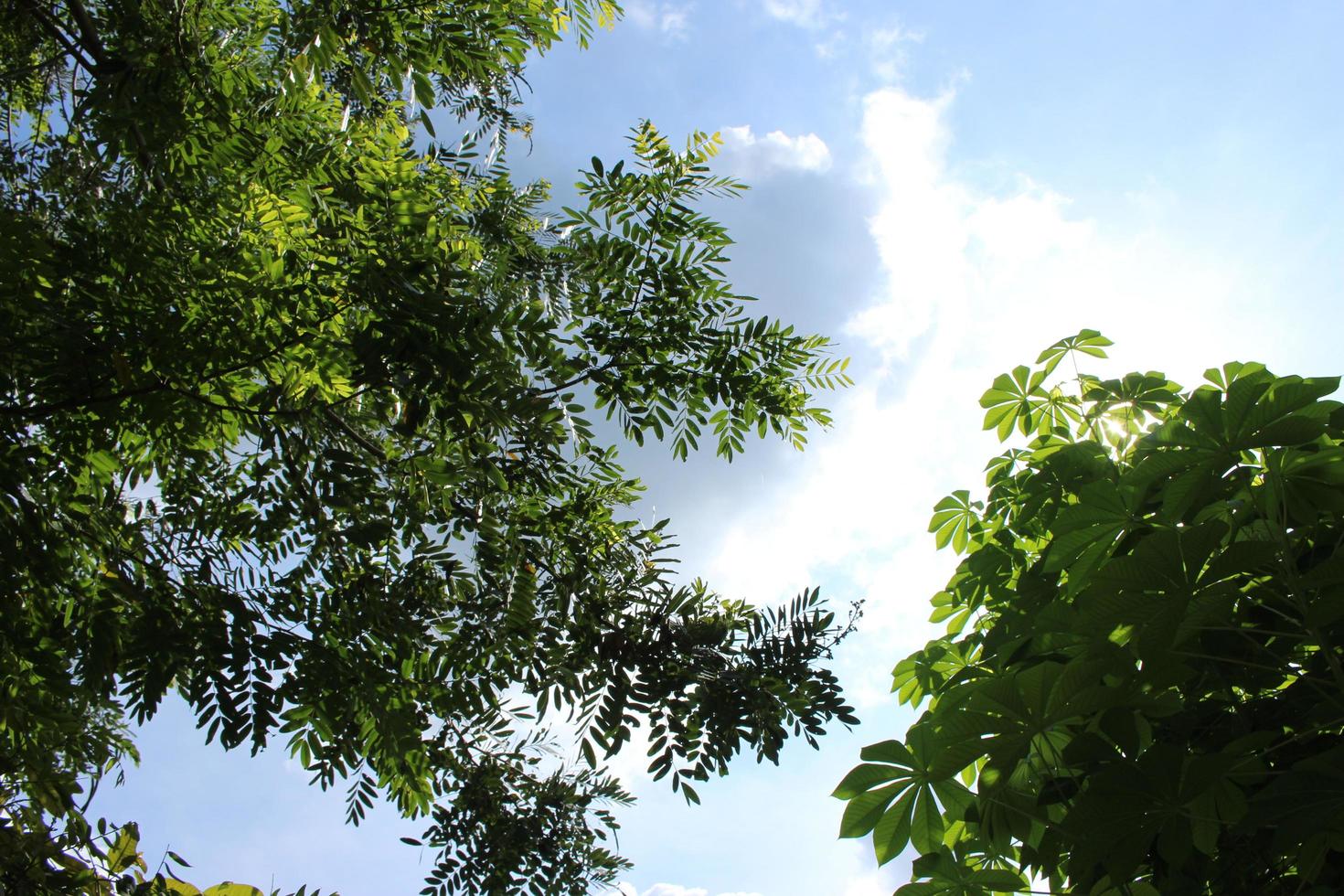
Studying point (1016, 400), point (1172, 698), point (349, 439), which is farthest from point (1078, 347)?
point (349, 439)

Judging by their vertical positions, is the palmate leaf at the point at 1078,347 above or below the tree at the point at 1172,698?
above

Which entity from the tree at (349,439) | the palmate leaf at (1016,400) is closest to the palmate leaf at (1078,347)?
the palmate leaf at (1016,400)

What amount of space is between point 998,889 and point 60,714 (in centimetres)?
261

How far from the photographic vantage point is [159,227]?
281cm

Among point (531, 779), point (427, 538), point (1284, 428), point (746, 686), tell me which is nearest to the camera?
point (1284, 428)

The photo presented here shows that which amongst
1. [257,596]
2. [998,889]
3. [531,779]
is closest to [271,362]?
[257,596]

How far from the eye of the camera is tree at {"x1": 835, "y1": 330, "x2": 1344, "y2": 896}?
1.43 metres

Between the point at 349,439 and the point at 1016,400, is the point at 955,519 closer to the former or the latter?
the point at 1016,400

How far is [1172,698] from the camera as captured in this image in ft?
5.13

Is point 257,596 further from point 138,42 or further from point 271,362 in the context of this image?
point 138,42

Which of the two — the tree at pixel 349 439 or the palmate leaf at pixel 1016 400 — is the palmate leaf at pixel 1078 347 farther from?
the tree at pixel 349 439

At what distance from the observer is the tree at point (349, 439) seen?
97.5 inches

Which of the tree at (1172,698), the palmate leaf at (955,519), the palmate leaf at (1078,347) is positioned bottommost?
the tree at (1172,698)

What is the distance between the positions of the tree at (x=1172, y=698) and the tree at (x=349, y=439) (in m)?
1.17
